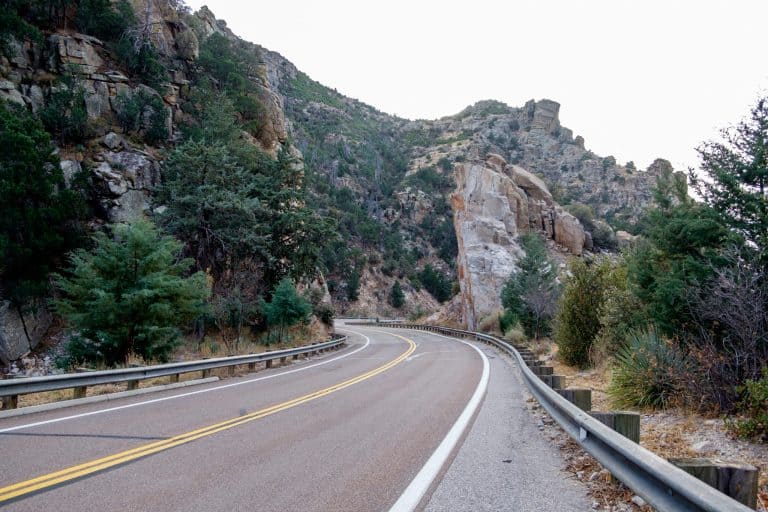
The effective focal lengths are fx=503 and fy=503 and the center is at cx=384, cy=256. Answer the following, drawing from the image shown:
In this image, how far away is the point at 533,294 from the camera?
30.5 metres

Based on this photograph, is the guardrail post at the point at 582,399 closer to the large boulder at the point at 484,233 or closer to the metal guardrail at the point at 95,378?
the metal guardrail at the point at 95,378

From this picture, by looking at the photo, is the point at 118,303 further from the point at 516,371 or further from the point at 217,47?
the point at 217,47

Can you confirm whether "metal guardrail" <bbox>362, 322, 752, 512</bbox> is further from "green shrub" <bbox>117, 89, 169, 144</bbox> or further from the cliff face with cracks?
"green shrub" <bbox>117, 89, 169, 144</bbox>

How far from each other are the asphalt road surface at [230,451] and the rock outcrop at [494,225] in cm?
3576

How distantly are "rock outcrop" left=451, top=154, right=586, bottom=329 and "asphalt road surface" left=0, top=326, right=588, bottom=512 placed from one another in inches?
1408

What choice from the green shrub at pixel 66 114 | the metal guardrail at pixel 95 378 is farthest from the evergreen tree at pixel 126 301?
the green shrub at pixel 66 114

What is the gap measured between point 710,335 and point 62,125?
3276 cm

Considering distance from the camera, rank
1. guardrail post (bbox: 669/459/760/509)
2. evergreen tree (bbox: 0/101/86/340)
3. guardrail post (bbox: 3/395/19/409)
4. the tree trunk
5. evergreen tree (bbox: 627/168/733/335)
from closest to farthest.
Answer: guardrail post (bbox: 669/459/760/509) < guardrail post (bbox: 3/395/19/409) < evergreen tree (bbox: 627/168/733/335) < evergreen tree (bbox: 0/101/86/340) < the tree trunk

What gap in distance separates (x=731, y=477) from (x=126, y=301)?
54.1ft

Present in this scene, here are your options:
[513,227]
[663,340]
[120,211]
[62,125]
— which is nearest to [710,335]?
[663,340]

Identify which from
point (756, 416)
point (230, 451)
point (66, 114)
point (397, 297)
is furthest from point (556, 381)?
point (397, 297)

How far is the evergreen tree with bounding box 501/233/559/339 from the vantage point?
30.0 m

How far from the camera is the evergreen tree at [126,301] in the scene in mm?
15953

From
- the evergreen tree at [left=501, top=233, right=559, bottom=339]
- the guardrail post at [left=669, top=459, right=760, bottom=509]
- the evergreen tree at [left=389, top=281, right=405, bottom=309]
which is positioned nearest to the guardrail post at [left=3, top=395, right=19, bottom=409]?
the guardrail post at [left=669, top=459, right=760, bottom=509]
